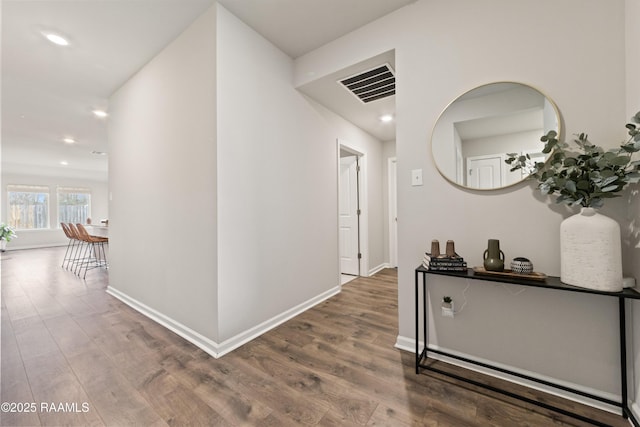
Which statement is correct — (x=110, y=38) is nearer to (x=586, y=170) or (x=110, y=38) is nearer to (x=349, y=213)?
(x=349, y=213)

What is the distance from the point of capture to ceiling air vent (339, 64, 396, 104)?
8.02 feet

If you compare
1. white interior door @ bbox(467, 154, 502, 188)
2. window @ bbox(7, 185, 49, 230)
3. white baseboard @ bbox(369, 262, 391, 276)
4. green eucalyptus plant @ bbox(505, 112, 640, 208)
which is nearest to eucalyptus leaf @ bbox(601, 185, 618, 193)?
green eucalyptus plant @ bbox(505, 112, 640, 208)

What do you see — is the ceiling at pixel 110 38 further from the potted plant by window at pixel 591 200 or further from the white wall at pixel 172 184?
the potted plant by window at pixel 591 200

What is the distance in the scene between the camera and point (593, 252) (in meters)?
1.21

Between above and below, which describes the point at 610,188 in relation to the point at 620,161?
below

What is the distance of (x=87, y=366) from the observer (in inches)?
68.6

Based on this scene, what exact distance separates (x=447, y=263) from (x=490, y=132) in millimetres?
897

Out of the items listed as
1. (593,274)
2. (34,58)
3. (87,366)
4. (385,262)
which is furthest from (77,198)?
(593,274)

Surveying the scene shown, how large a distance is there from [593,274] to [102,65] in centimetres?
428

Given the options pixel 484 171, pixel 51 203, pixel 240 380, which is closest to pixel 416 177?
pixel 484 171

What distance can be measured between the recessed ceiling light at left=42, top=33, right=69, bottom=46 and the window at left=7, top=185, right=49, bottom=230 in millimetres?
8459

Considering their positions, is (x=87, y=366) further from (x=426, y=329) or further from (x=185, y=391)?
(x=426, y=329)

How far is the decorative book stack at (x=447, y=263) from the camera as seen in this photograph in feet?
5.10

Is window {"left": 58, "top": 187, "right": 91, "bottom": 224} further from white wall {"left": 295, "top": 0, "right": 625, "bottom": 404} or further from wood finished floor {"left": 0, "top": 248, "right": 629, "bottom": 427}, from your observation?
white wall {"left": 295, "top": 0, "right": 625, "bottom": 404}
